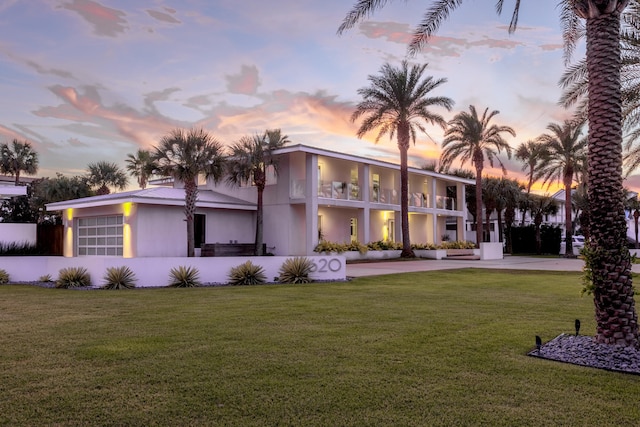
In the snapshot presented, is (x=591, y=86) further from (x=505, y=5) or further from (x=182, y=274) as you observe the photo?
(x=182, y=274)

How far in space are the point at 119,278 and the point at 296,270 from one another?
5.72 meters

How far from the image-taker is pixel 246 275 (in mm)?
16906

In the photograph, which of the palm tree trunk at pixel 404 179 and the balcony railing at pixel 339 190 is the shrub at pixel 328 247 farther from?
the palm tree trunk at pixel 404 179

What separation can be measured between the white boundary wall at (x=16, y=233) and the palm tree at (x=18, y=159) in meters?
28.1

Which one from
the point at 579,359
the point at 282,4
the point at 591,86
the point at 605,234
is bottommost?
the point at 579,359

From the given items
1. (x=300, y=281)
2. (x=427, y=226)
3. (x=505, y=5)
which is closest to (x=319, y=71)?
(x=300, y=281)

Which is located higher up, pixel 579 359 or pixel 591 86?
pixel 591 86

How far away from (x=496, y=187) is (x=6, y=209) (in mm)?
41167

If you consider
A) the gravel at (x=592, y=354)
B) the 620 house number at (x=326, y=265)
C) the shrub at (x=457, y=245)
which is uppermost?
the shrub at (x=457, y=245)

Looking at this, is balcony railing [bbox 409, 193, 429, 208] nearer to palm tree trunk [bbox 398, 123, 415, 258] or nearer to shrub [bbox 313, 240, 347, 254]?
palm tree trunk [bbox 398, 123, 415, 258]

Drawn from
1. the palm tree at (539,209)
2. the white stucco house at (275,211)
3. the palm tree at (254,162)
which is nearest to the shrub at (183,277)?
the white stucco house at (275,211)

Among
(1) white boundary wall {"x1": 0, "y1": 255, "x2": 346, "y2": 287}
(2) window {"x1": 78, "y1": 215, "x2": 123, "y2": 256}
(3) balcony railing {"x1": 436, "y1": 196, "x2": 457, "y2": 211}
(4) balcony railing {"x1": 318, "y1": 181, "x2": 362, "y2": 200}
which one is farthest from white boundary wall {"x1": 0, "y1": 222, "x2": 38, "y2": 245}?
(3) balcony railing {"x1": 436, "y1": 196, "x2": 457, "y2": 211}

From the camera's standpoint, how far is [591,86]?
7.32m

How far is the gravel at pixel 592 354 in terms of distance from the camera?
20.4ft
